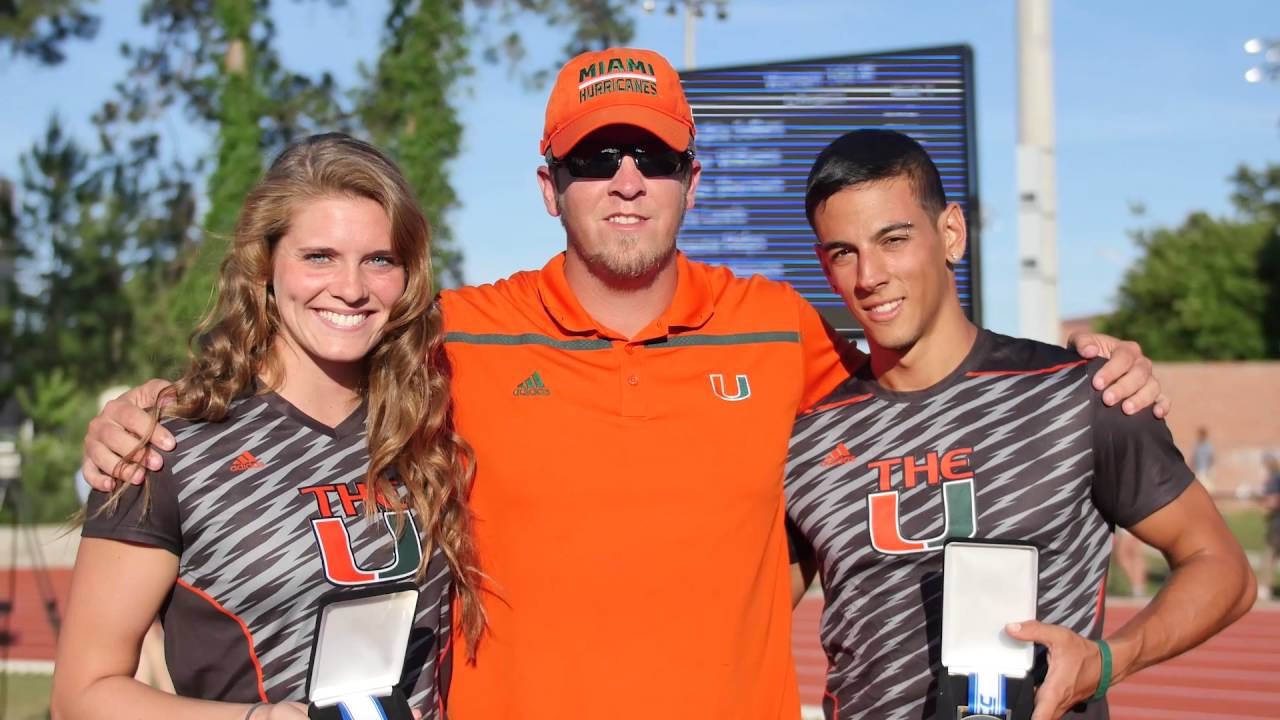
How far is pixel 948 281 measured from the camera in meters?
3.29

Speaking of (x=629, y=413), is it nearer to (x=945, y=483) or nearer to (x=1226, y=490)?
(x=945, y=483)

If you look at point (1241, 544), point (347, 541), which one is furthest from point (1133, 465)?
point (1241, 544)

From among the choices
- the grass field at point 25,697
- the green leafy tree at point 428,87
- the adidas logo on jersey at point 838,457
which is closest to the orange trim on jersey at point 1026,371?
the adidas logo on jersey at point 838,457

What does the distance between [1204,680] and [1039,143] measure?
13.8ft

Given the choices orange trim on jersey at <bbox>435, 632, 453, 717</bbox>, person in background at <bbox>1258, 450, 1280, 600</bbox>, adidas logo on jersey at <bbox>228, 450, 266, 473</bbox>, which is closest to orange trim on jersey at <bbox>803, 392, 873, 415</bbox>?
orange trim on jersey at <bbox>435, 632, 453, 717</bbox>

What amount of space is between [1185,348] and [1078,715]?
45.1m

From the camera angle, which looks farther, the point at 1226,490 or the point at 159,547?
the point at 1226,490

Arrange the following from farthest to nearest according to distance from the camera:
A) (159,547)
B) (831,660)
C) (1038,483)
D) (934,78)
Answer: (934,78) → (831,660) → (1038,483) → (159,547)

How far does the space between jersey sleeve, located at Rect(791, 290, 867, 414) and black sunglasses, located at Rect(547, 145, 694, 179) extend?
1.84 ft

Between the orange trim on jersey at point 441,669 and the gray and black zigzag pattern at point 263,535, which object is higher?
the gray and black zigzag pattern at point 263,535

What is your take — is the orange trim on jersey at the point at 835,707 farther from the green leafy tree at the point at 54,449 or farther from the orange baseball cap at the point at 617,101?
the green leafy tree at the point at 54,449

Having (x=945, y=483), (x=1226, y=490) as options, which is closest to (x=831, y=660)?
(x=945, y=483)

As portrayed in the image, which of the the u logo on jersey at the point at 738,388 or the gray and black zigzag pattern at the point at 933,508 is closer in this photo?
the gray and black zigzag pattern at the point at 933,508

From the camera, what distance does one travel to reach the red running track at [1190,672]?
8234mm
